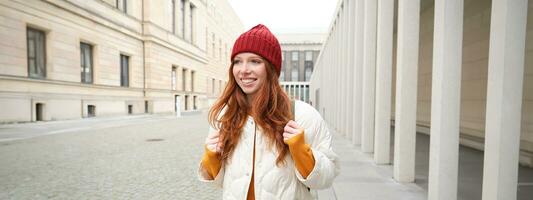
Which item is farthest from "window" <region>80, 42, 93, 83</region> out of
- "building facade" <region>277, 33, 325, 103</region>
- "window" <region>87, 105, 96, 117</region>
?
"building facade" <region>277, 33, 325, 103</region>

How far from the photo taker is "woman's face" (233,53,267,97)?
5.70 ft

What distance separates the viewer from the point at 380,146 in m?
5.53

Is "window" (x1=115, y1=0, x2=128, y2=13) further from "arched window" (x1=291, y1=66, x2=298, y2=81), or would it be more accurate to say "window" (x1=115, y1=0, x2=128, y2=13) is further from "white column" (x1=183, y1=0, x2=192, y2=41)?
"arched window" (x1=291, y1=66, x2=298, y2=81)

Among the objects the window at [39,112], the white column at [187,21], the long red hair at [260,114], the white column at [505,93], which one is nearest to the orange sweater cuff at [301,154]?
the long red hair at [260,114]

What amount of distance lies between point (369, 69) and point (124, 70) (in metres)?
21.1

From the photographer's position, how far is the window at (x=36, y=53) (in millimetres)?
14555

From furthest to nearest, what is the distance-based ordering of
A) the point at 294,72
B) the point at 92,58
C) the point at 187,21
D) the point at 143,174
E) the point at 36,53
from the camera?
1. the point at 294,72
2. the point at 187,21
3. the point at 92,58
4. the point at 36,53
5. the point at 143,174

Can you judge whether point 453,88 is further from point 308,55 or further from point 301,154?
point 308,55

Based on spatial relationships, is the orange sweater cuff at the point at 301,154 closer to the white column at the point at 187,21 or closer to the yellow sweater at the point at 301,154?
the yellow sweater at the point at 301,154

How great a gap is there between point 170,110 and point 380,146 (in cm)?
2629

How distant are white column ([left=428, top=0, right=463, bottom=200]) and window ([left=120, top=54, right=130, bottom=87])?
75.3ft

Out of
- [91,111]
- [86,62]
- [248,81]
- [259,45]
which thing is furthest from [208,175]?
[86,62]

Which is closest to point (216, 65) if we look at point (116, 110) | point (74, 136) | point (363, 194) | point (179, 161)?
point (116, 110)

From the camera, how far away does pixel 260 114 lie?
1.74m
